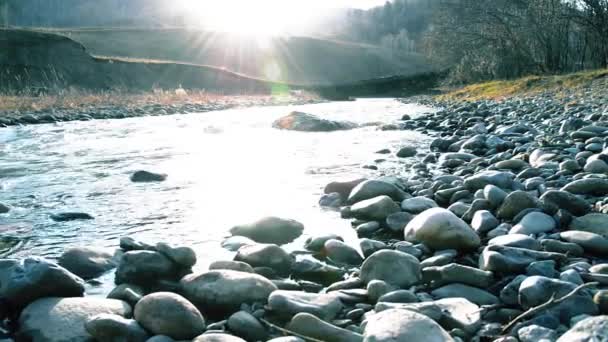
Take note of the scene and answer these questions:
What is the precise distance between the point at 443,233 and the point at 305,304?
3.78ft

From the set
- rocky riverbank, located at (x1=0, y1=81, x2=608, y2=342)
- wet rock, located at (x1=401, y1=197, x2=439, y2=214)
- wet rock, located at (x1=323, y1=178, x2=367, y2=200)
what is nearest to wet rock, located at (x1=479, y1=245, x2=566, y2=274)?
rocky riverbank, located at (x1=0, y1=81, x2=608, y2=342)

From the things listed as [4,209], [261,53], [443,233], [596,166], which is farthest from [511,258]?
[261,53]

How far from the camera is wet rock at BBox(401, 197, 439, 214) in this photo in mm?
3947

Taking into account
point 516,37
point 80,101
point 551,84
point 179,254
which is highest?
point 516,37

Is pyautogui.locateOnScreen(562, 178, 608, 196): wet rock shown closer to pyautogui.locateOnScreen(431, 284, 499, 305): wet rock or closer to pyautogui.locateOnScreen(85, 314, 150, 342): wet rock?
pyautogui.locateOnScreen(431, 284, 499, 305): wet rock

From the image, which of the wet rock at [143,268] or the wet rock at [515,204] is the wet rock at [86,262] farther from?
the wet rock at [515,204]

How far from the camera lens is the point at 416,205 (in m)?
3.97

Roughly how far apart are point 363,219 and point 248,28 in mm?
113352

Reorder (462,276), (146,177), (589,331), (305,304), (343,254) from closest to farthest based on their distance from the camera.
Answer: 1. (589,331)
2. (305,304)
3. (462,276)
4. (343,254)
5. (146,177)

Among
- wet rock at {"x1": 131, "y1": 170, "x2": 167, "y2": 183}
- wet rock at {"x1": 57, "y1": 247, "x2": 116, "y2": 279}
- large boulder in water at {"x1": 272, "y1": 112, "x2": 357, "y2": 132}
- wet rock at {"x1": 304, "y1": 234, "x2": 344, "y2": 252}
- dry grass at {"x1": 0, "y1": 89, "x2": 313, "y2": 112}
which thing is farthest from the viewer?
dry grass at {"x1": 0, "y1": 89, "x2": 313, "y2": 112}

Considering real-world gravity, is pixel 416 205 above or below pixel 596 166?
below

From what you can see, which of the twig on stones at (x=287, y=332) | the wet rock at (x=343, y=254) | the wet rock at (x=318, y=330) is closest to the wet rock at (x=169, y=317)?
the twig on stones at (x=287, y=332)

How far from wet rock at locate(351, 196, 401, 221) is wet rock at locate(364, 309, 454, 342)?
197cm

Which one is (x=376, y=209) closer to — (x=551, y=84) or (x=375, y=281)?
(x=375, y=281)
